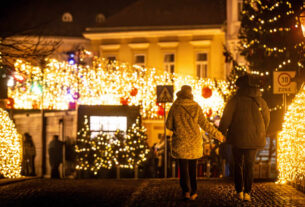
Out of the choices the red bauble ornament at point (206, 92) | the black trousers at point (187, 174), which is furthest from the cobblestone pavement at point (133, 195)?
the red bauble ornament at point (206, 92)

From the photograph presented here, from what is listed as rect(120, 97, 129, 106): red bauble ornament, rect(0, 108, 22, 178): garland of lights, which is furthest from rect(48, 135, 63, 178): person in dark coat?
rect(0, 108, 22, 178): garland of lights

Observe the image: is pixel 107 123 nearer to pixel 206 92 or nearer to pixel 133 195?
pixel 206 92

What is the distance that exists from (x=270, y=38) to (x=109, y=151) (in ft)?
24.1

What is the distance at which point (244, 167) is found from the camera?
10.7 m

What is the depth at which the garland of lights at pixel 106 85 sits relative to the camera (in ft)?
83.2

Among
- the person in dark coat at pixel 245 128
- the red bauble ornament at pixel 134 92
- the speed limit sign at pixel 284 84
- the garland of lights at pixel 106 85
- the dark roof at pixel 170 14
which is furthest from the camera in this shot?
the dark roof at pixel 170 14

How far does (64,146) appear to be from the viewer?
2459cm

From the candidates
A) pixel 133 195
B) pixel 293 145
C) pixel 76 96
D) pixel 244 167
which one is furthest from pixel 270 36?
pixel 244 167

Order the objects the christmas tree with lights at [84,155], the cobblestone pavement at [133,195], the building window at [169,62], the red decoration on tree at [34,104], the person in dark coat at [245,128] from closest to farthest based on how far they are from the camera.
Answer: the cobblestone pavement at [133,195], the person in dark coat at [245,128], the christmas tree with lights at [84,155], the red decoration on tree at [34,104], the building window at [169,62]

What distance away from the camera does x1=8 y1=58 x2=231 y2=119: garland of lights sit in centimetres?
2536

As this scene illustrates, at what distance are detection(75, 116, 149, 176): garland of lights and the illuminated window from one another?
0.78 metres

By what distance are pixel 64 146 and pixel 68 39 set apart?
869 inches

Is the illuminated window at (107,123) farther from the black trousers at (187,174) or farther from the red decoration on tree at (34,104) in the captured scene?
the black trousers at (187,174)

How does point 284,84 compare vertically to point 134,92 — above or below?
below
